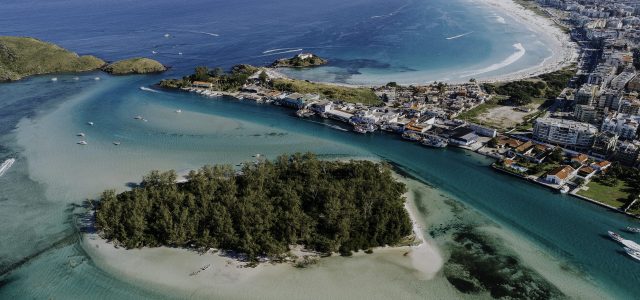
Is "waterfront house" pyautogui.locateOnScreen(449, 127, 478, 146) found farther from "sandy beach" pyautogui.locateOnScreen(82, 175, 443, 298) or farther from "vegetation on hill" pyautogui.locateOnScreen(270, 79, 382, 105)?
"sandy beach" pyautogui.locateOnScreen(82, 175, 443, 298)

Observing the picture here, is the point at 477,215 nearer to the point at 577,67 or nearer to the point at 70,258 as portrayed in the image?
the point at 70,258

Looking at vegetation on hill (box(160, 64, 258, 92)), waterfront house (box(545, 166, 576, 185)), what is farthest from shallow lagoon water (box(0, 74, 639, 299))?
vegetation on hill (box(160, 64, 258, 92))

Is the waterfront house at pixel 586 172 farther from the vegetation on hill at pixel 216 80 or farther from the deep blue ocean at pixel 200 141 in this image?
the vegetation on hill at pixel 216 80

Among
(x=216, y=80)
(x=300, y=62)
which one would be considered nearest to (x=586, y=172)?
(x=300, y=62)

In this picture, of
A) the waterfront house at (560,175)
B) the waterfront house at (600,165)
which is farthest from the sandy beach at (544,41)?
the waterfront house at (560,175)

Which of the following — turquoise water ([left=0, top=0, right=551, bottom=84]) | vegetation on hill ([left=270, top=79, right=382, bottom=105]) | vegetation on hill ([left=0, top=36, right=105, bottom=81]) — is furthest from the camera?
turquoise water ([left=0, top=0, right=551, bottom=84])

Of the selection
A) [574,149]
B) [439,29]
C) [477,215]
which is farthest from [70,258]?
[439,29]
